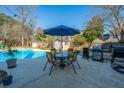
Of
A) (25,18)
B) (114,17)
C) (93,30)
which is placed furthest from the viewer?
(25,18)

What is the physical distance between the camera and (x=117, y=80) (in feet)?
14.3

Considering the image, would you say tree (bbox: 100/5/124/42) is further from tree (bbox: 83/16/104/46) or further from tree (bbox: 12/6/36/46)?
tree (bbox: 12/6/36/46)

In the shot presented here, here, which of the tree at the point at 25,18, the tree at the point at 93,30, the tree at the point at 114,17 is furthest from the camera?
the tree at the point at 25,18

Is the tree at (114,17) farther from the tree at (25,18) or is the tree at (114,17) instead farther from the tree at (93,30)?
the tree at (25,18)

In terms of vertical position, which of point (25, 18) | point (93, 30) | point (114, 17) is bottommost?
point (93, 30)

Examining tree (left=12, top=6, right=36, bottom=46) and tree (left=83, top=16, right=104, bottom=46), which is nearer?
tree (left=83, top=16, right=104, bottom=46)

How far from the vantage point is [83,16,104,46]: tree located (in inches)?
714

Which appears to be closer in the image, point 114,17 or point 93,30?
point 114,17

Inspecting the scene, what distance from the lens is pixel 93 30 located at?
801 inches

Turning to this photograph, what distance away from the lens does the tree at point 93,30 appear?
18125mm

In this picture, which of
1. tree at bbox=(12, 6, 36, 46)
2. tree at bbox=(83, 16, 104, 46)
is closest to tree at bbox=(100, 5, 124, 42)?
tree at bbox=(83, 16, 104, 46)

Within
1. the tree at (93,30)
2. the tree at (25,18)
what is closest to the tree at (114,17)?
the tree at (93,30)

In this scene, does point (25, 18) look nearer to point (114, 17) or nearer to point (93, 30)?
point (93, 30)

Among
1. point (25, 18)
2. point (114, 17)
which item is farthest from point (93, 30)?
point (25, 18)
